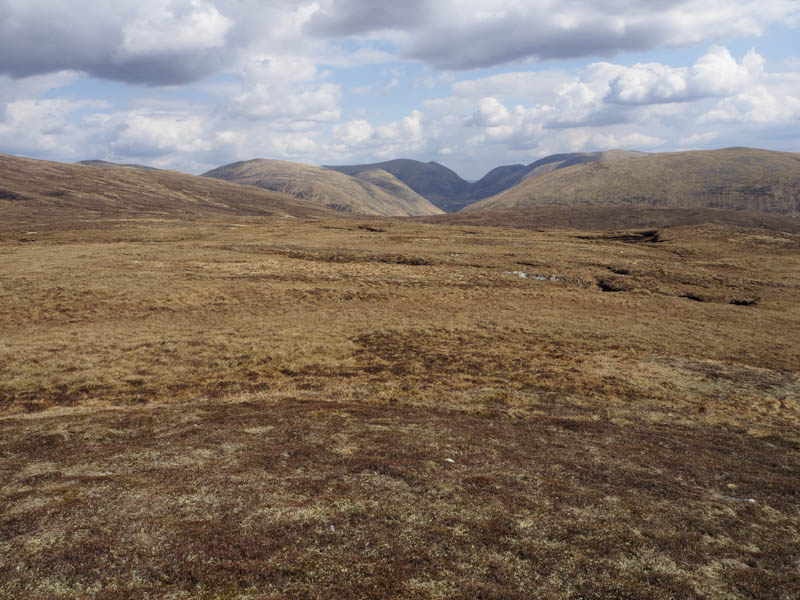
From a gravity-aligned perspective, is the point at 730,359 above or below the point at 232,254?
below

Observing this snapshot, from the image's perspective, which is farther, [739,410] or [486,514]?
[739,410]

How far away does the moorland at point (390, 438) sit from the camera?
1036cm

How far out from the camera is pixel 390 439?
1883 centimetres

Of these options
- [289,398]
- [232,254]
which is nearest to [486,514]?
[289,398]

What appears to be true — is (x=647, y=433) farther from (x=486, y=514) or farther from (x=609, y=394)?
(x=486, y=514)

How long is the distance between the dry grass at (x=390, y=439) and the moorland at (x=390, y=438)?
105mm

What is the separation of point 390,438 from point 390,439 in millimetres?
141

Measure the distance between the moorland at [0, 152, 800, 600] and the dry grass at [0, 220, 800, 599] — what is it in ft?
0.35

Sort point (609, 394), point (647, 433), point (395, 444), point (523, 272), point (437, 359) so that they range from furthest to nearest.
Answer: point (523, 272), point (437, 359), point (609, 394), point (647, 433), point (395, 444)

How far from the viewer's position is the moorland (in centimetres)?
1036

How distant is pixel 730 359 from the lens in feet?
114

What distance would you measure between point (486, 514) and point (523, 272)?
5606cm

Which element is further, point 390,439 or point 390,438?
point 390,438

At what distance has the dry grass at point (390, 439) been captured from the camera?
10.4 meters
